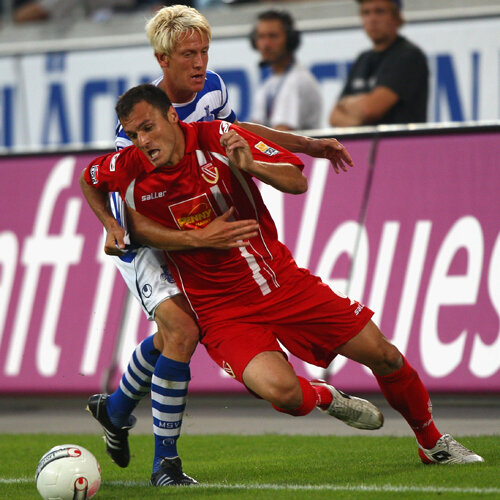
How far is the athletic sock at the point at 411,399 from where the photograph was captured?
5.84 m

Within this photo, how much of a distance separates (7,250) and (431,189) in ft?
12.3

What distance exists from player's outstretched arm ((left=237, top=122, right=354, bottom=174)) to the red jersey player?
344 mm

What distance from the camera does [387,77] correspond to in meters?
9.53

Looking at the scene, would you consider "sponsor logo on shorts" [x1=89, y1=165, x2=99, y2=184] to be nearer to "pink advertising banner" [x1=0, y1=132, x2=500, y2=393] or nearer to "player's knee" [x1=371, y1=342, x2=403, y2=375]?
"player's knee" [x1=371, y1=342, x2=403, y2=375]

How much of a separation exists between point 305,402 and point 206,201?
3.77 ft

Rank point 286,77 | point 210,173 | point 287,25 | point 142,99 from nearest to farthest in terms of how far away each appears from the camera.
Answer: point 142,99 < point 210,173 < point 287,25 < point 286,77

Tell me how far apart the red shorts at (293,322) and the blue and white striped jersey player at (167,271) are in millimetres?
221

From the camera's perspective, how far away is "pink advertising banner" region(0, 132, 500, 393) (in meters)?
8.06

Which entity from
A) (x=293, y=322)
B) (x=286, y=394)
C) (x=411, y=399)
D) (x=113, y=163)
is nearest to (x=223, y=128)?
(x=113, y=163)

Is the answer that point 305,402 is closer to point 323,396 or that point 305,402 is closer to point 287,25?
point 323,396

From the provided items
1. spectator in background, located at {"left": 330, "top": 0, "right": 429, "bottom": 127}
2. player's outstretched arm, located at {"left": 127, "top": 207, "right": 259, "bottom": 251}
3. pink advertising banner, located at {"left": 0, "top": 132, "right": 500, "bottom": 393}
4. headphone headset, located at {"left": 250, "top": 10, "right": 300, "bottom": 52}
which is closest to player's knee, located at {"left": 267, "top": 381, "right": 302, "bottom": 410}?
player's outstretched arm, located at {"left": 127, "top": 207, "right": 259, "bottom": 251}

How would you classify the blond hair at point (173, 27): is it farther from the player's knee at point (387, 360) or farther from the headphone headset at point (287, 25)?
the headphone headset at point (287, 25)

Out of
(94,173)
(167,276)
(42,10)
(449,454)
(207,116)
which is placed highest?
(42,10)

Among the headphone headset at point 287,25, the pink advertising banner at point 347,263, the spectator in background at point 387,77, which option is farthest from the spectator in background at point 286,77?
the pink advertising banner at point 347,263
